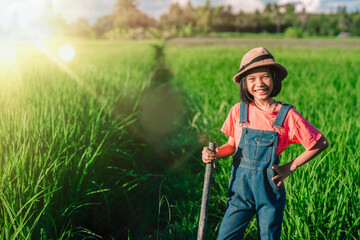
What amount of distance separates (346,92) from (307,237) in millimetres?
3222

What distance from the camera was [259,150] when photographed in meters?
1.12

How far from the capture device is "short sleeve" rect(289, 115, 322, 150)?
1.07 meters

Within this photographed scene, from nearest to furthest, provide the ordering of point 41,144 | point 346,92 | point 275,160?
point 275,160 → point 41,144 → point 346,92

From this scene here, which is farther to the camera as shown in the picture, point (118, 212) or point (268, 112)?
point (118, 212)

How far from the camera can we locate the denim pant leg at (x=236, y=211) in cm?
119

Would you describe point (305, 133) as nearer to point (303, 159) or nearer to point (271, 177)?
point (303, 159)

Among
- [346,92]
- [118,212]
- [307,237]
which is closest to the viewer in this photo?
[307,237]

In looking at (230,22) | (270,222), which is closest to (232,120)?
(270,222)

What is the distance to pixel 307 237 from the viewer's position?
4.64 ft

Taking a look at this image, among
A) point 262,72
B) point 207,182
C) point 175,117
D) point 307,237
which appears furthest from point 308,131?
point 175,117

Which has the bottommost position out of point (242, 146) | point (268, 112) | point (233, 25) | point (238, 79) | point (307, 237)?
point (307, 237)

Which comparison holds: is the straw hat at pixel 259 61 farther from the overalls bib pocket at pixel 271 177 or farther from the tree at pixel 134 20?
the tree at pixel 134 20

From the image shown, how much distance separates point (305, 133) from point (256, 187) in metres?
0.25

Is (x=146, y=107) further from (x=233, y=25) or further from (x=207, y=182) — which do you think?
(x=233, y=25)
